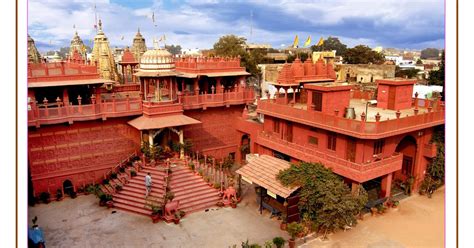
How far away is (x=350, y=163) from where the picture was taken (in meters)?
16.4

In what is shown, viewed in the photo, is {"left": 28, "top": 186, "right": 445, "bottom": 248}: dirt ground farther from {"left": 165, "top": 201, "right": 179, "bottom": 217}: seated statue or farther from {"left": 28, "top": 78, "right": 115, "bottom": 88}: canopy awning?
{"left": 28, "top": 78, "right": 115, "bottom": 88}: canopy awning

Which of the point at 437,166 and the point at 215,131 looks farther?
the point at 215,131

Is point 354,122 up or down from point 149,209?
up

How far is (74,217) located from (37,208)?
2.58 m

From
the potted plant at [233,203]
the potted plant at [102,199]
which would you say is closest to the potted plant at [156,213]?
the potted plant at [102,199]

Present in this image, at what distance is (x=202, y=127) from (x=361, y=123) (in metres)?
11.3

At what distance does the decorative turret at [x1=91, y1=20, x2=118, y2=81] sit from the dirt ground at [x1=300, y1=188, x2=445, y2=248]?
2228cm

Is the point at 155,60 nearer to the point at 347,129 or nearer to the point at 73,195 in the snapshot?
the point at 73,195

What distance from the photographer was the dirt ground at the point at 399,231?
14562mm

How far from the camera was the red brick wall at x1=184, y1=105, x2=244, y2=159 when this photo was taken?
77.7ft

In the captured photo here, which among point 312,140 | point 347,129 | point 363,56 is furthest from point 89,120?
point 363,56

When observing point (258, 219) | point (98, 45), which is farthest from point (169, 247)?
point (98, 45)
